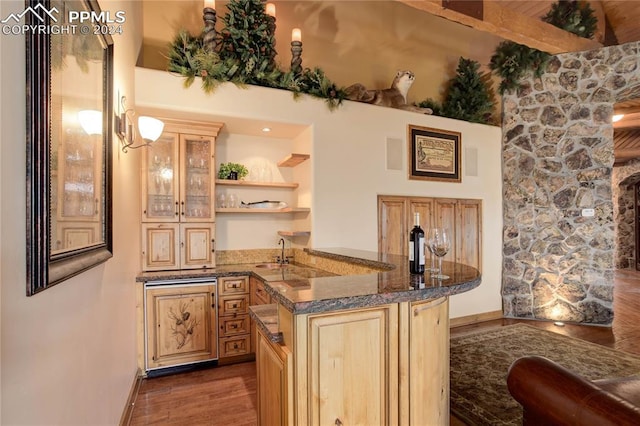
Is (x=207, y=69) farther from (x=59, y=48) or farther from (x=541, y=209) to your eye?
(x=541, y=209)

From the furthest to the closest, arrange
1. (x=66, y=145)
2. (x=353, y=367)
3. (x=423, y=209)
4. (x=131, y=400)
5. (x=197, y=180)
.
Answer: (x=423, y=209) < (x=197, y=180) < (x=131, y=400) < (x=353, y=367) < (x=66, y=145)

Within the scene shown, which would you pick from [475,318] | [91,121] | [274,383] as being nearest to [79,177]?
[91,121]

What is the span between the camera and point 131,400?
2.44 meters

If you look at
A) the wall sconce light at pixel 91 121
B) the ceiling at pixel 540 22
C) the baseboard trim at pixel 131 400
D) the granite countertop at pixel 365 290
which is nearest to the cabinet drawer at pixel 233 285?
the baseboard trim at pixel 131 400

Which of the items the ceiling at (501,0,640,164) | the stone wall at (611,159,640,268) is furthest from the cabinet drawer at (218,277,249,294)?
the stone wall at (611,159,640,268)

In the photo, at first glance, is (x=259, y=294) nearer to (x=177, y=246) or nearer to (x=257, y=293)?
(x=257, y=293)

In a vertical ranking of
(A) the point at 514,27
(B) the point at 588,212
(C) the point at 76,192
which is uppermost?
(A) the point at 514,27

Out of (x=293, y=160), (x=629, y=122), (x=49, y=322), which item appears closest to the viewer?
(x=49, y=322)

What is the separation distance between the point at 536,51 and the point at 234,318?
5.26 metres

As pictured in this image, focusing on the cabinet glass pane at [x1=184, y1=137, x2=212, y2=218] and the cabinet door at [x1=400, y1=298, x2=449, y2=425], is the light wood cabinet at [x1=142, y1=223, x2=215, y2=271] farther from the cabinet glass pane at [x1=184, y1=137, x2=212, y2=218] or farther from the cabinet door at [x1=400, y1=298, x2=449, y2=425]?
the cabinet door at [x1=400, y1=298, x2=449, y2=425]

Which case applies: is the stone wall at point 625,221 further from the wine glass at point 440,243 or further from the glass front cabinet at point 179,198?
the glass front cabinet at point 179,198

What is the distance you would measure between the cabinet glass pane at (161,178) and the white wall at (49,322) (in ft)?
3.09

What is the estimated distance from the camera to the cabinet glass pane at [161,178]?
10.3ft

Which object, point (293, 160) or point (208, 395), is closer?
point (208, 395)
